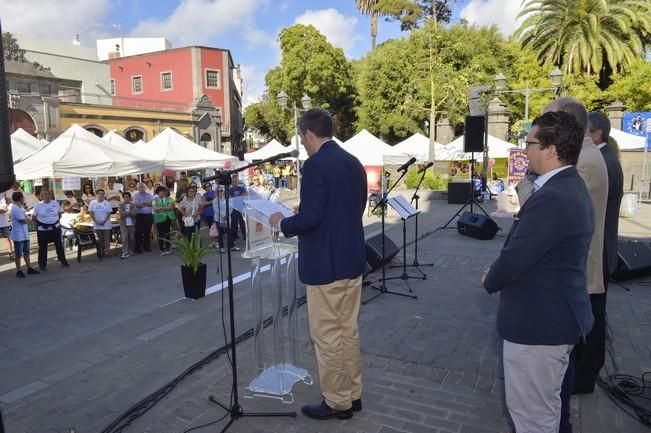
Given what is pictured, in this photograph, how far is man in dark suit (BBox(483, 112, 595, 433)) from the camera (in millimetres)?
2061

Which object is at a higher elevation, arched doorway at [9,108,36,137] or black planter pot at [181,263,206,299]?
arched doorway at [9,108,36,137]

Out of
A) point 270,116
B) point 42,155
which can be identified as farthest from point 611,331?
point 270,116

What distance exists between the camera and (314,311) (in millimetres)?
3141

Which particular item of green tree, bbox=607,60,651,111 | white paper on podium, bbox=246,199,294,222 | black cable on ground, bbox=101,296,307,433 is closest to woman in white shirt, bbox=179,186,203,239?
black cable on ground, bbox=101,296,307,433

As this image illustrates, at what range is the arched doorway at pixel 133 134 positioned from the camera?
109 ft

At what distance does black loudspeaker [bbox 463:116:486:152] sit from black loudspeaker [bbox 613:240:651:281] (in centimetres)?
624

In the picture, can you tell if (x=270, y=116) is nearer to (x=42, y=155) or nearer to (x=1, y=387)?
(x=42, y=155)

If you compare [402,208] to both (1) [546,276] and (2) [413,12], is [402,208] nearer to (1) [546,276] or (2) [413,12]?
(1) [546,276]

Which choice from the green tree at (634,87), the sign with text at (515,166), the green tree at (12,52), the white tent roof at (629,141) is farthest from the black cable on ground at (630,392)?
the green tree at (12,52)

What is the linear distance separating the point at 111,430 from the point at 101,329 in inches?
98.1

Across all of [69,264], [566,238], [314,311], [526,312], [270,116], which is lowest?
[69,264]

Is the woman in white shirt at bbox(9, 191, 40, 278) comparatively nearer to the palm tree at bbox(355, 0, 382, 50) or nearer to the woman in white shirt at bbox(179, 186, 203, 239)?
the woman in white shirt at bbox(179, 186, 203, 239)

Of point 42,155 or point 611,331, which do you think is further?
point 42,155

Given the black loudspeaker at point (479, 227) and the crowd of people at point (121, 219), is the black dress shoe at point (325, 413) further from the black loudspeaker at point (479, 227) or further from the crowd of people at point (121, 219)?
the black loudspeaker at point (479, 227)
